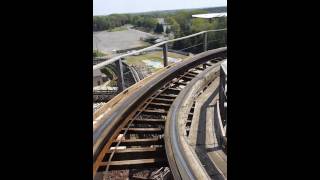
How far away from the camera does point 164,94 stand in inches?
235

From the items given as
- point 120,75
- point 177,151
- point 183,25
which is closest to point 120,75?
point 120,75

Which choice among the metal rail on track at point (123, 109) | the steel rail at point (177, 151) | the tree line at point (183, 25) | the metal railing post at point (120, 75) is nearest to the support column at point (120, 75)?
the metal railing post at point (120, 75)

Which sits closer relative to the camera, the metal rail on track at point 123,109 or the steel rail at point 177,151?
the steel rail at point 177,151

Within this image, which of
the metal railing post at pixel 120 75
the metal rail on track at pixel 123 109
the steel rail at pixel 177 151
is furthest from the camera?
the metal railing post at pixel 120 75

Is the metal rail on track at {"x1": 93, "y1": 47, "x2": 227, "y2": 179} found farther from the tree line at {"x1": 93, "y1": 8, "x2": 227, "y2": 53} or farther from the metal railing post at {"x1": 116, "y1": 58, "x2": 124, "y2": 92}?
the tree line at {"x1": 93, "y1": 8, "x2": 227, "y2": 53}

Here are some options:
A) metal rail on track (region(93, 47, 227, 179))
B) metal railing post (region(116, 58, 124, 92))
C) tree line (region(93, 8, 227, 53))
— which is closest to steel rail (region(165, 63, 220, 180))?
metal rail on track (region(93, 47, 227, 179))

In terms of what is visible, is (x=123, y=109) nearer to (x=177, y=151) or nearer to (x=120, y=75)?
(x=120, y=75)

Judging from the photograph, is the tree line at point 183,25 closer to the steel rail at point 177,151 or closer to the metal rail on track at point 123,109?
the metal rail on track at point 123,109
